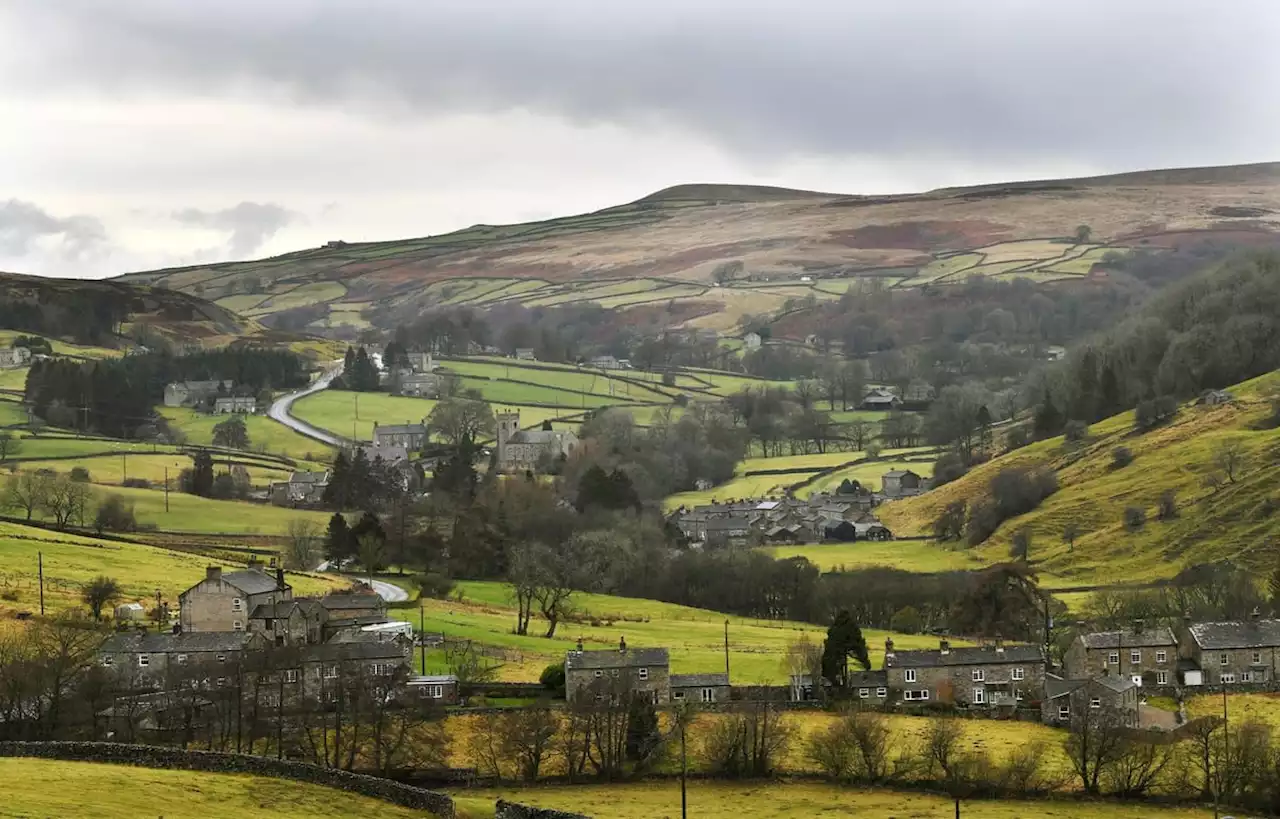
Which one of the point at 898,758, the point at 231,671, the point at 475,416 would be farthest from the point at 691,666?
the point at 475,416

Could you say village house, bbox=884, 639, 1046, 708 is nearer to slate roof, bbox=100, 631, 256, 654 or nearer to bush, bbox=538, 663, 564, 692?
bush, bbox=538, 663, 564, 692

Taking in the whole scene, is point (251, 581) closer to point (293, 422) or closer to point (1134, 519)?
point (1134, 519)

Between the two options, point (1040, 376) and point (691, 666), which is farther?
point (1040, 376)

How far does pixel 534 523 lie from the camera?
4914 inches

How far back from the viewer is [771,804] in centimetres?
5506

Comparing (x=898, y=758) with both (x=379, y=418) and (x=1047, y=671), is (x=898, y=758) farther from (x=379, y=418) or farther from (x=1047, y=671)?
(x=379, y=418)

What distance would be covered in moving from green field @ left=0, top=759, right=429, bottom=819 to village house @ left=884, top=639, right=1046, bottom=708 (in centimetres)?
3041

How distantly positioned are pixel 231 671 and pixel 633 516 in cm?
6790

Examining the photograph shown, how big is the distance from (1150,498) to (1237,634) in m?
41.8

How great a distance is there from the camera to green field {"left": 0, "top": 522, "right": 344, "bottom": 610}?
8175cm

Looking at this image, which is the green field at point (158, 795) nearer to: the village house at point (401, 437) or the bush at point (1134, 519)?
the bush at point (1134, 519)

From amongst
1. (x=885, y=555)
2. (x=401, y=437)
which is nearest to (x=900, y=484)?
(x=885, y=555)

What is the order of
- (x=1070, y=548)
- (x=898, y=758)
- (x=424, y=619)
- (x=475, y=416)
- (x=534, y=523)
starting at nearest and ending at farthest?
1. (x=898, y=758)
2. (x=424, y=619)
3. (x=1070, y=548)
4. (x=534, y=523)
5. (x=475, y=416)

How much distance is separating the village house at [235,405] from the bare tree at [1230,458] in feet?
373
